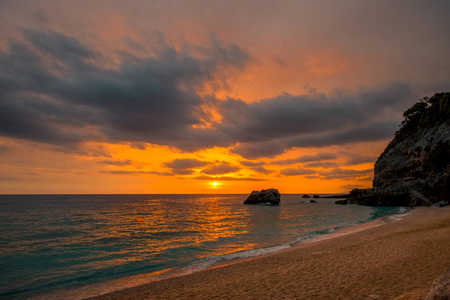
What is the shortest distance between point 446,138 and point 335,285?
72.4 m

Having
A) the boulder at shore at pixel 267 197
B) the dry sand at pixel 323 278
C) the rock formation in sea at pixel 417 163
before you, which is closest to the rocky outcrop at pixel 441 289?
the dry sand at pixel 323 278

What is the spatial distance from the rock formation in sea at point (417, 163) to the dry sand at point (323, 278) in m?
60.3

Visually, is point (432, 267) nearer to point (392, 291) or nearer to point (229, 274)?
point (392, 291)

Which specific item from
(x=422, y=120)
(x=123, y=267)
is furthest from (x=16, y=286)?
(x=422, y=120)

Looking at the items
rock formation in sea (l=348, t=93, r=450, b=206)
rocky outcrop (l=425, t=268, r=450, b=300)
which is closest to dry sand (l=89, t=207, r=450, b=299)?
rocky outcrop (l=425, t=268, r=450, b=300)

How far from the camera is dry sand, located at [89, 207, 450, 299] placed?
371 inches

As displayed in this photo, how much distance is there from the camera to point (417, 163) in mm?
70625

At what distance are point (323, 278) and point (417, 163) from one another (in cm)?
7906

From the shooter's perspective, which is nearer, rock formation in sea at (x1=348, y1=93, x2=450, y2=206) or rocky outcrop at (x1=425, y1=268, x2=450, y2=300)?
rocky outcrop at (x1=425, y1=268, x2=450, y2=300)

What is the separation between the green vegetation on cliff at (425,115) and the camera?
220 ft

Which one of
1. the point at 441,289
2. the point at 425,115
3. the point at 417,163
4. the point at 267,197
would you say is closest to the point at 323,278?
the point at 441,289

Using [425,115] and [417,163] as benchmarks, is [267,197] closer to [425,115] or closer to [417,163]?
[417,163]

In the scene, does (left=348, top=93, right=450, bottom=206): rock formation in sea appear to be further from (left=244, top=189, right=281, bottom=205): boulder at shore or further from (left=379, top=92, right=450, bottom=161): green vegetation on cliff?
(left=244, top=189, right=281, bottom=205): boulder at shore

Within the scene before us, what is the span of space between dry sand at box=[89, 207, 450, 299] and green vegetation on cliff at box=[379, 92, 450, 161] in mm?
65577
